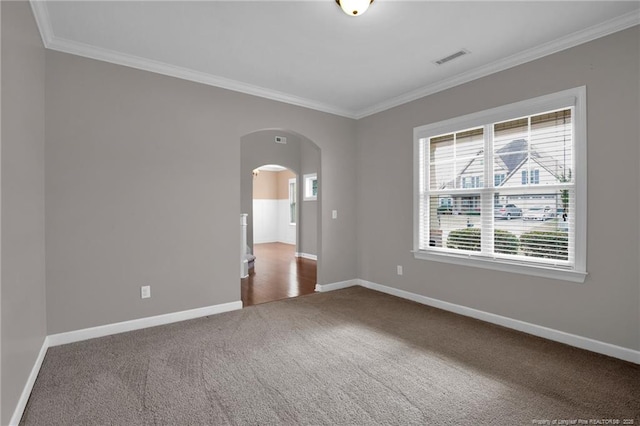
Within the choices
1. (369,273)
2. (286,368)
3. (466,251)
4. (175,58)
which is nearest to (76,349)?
(286,368)

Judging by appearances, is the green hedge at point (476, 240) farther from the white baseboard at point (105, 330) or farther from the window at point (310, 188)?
the window at point (310, 188)

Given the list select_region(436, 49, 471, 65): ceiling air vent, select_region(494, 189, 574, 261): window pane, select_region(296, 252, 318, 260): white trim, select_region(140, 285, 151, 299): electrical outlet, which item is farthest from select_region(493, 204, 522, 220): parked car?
select_region(296, 252, 318, 260): white trim

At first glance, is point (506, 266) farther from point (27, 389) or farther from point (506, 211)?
point (27, 389)

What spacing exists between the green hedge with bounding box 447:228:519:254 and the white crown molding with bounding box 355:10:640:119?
1.69 m

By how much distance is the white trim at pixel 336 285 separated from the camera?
4777mm

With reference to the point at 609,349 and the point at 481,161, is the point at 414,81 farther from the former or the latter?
the point at 609,349

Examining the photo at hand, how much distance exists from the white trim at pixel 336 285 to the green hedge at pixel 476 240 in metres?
1.72

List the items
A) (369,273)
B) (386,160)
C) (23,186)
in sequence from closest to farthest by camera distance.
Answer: (23,186)
(386,160)
(369,273)

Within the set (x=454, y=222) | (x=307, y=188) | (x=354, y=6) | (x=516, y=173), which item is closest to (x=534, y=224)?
(x=516, y=173)

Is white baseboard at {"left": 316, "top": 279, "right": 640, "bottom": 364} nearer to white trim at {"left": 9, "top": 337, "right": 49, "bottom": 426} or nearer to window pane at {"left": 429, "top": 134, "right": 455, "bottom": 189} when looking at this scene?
window pane at {"left": 429, "top": 134, "right": 455, "bottom": 189}

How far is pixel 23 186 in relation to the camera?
2135mm

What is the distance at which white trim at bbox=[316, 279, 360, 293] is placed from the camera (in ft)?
15.7

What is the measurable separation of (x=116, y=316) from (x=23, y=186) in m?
1.59

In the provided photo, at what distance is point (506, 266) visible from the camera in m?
3.32
